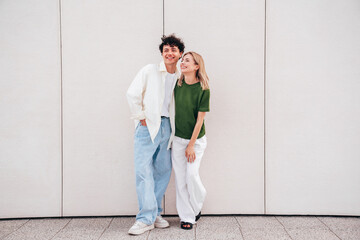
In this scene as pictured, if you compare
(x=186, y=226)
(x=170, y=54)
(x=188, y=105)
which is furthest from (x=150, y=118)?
(x=186, y=226)

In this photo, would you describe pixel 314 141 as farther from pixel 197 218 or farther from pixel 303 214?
pixel 197 218

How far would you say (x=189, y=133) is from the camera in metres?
2.83

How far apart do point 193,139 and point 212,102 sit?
0.60 meters

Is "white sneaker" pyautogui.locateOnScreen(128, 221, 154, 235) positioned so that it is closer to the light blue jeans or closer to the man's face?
the light blue jeans

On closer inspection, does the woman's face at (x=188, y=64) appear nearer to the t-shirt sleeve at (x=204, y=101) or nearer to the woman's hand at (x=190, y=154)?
the t-shirt sleeve at (x=204, y=101)

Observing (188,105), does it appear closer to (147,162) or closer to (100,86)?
(147,162)

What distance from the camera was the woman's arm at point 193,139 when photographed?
8.98 ft

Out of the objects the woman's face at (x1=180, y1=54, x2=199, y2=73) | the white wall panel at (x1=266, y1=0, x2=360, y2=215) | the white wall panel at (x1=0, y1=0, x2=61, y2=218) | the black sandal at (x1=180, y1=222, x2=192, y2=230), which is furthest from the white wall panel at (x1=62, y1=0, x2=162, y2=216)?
the white wall panel at (x1=266, y1=0, x2=360, y2=215)

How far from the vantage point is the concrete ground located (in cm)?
268

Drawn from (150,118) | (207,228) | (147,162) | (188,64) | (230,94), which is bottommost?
(207,228)

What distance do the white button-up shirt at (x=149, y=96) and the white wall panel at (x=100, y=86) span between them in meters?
0.43

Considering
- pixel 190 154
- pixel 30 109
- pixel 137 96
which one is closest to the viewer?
pixel 137 96

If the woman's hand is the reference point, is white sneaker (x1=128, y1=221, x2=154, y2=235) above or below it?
below

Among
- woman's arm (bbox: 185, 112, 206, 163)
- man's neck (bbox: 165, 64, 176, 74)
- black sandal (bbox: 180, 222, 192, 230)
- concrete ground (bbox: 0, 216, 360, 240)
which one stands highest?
man's neck (bbox: 165, 64, 176, 74)
